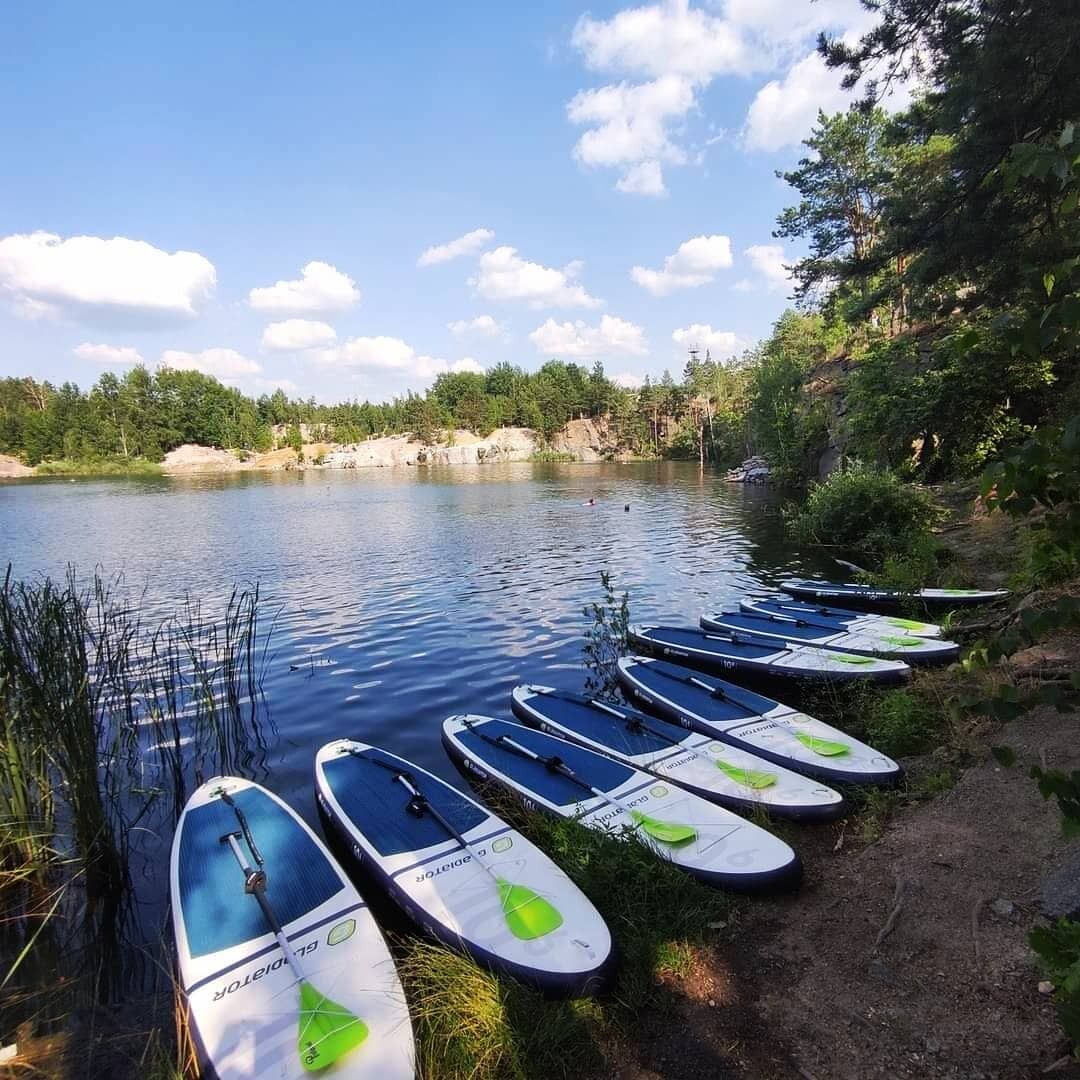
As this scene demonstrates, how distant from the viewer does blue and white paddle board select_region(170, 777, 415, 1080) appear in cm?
355

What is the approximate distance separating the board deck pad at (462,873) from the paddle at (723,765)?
2162 millimetres

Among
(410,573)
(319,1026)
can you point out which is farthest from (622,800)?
(410,573)

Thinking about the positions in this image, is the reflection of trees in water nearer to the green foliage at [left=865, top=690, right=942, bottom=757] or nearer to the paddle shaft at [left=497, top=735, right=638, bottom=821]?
the paddle shaft at [left=497, top=735, right=638, bottom=821]

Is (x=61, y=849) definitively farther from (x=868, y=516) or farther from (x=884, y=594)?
(x=868, y=516)

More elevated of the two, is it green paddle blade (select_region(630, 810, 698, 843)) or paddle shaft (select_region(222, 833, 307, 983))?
green paddle blade (select_region(630, 810, 698, 843))

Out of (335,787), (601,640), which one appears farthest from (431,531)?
(335,787)

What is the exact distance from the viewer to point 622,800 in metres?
5.89

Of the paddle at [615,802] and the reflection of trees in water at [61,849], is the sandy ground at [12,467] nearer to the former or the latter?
the reflection of trees in water at [61,849]

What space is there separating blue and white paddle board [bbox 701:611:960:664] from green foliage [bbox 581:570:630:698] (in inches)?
60.9

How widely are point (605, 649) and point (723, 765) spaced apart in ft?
17.3

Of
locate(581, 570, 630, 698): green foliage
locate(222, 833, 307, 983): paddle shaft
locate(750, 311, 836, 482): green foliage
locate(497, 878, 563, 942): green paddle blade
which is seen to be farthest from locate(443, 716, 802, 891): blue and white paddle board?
locate(750, 311, 836, 482): green foliage

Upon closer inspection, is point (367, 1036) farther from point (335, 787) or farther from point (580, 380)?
point (580, 380)

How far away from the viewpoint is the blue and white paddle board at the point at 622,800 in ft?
Result: 15.7

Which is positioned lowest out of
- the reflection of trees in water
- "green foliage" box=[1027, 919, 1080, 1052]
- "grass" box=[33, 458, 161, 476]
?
the reflection of trees in water
